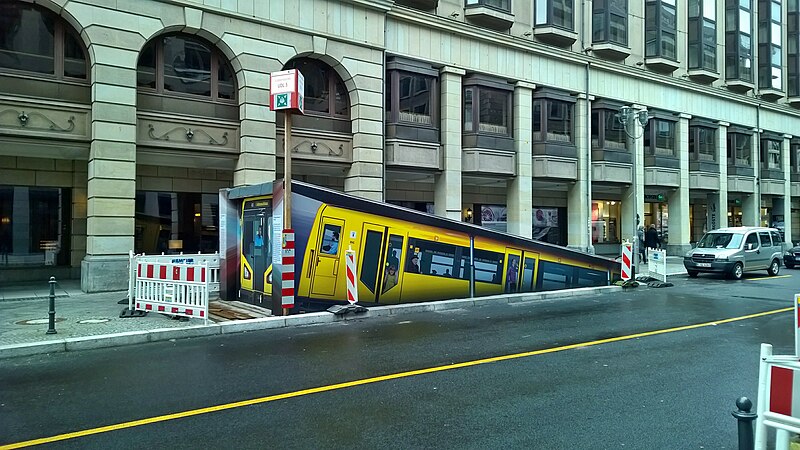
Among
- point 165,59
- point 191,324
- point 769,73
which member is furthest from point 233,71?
point 769,73

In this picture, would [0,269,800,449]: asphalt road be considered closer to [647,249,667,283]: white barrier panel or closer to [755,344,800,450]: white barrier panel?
[755,344,800,450]: white barrier panel

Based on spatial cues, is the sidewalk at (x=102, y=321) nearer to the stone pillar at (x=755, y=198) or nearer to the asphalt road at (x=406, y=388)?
the asphalt road at (x=406, y=388)

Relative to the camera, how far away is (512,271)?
1430 cm

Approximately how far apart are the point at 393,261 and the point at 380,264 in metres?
0.35

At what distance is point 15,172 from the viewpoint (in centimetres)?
1567

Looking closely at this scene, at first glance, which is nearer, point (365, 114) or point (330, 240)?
point (330, 240)

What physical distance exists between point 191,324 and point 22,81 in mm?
9150

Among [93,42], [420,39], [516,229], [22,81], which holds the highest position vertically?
[420,39]

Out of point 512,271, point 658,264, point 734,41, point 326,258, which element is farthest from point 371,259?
point 734,41

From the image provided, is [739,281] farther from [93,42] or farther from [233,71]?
[93,42]

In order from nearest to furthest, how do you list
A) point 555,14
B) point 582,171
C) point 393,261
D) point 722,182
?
1. point 393,261
2. point 555,14
3. point 582,171
4. point 722,182

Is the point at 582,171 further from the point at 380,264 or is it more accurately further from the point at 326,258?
the point at 326,258

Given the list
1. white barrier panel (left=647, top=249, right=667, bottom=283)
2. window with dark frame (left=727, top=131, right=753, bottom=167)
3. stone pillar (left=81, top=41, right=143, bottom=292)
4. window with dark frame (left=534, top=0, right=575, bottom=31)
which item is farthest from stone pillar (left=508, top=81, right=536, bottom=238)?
window with dark frame (left=727, top=131, right=753, bottom=167)

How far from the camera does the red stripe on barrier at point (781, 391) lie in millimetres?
3586
